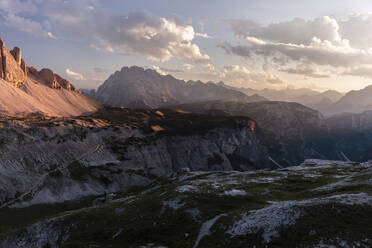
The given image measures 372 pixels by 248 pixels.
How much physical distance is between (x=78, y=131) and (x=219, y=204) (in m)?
162

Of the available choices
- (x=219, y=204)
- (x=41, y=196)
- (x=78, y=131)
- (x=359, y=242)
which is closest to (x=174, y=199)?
(x=219, y=204)

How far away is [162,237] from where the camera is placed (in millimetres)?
38750

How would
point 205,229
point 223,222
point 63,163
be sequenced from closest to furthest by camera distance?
point 205,229, point 223,222, point 63,163

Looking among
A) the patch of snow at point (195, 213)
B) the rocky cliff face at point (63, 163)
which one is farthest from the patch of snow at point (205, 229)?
the rocky cliff face at point (63, 163)

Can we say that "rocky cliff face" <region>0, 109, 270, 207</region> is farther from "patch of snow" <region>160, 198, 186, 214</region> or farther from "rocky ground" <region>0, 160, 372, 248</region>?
"patch of snow" <region>160, 198, 186, 214</region>

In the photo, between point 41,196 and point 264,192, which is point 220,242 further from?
point 41,196

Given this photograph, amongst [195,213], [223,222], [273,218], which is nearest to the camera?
[273,218]

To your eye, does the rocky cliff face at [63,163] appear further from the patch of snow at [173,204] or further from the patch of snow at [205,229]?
the patch of snow at [205,229]

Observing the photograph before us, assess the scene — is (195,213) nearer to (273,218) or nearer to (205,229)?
(205,229)

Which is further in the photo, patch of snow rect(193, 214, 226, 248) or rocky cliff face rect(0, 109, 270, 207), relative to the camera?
rocky cliff face rect(0, 109, 270, 207)

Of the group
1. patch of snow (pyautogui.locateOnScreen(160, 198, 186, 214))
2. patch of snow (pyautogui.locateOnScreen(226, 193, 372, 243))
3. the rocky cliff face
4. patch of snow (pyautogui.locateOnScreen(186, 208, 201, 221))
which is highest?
patch of snow (pyautogui.locateOnScreen(226, 193, 372, 243))

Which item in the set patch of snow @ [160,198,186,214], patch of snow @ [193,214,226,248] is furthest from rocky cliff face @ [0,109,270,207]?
patch of snow @ [193,214,226,248]

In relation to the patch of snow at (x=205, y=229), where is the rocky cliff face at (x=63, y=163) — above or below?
below

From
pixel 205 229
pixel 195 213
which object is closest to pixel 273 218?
pixel 205 229
